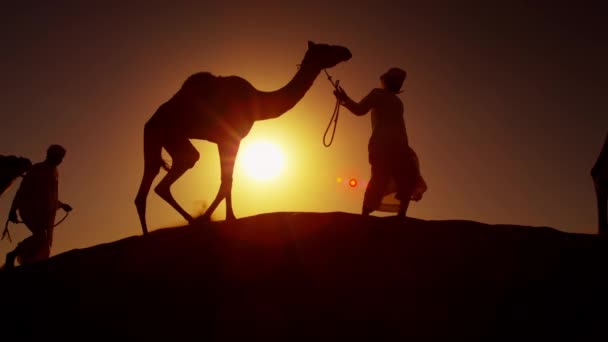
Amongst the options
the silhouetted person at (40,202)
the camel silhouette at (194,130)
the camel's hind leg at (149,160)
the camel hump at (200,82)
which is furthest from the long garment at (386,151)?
the silhouetted person at (40,202)

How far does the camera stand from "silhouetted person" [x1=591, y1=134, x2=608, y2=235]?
9531mm

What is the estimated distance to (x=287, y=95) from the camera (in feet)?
33.9

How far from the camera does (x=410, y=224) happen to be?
791 cm

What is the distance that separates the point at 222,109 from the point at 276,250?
2.80m

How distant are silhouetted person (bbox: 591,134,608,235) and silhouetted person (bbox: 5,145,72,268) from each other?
8.30 m

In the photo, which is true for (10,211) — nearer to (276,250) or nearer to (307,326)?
(276,250)

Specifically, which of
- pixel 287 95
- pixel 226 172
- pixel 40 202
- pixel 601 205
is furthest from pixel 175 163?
pixel 601 205

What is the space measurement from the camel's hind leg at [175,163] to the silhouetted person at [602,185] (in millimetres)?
5673

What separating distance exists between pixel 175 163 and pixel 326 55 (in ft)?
9.35

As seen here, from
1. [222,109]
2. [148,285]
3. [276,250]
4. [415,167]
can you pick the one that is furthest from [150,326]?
[415,167]

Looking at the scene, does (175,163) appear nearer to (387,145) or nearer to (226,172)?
(226,172)

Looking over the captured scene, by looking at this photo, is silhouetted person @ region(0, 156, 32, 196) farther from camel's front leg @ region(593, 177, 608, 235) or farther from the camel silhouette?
camel's front leg @ region(593, 177, 608, 235)

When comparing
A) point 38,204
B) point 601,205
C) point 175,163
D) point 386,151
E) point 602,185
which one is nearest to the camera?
point 386,151

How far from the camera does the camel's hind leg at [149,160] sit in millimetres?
9156
